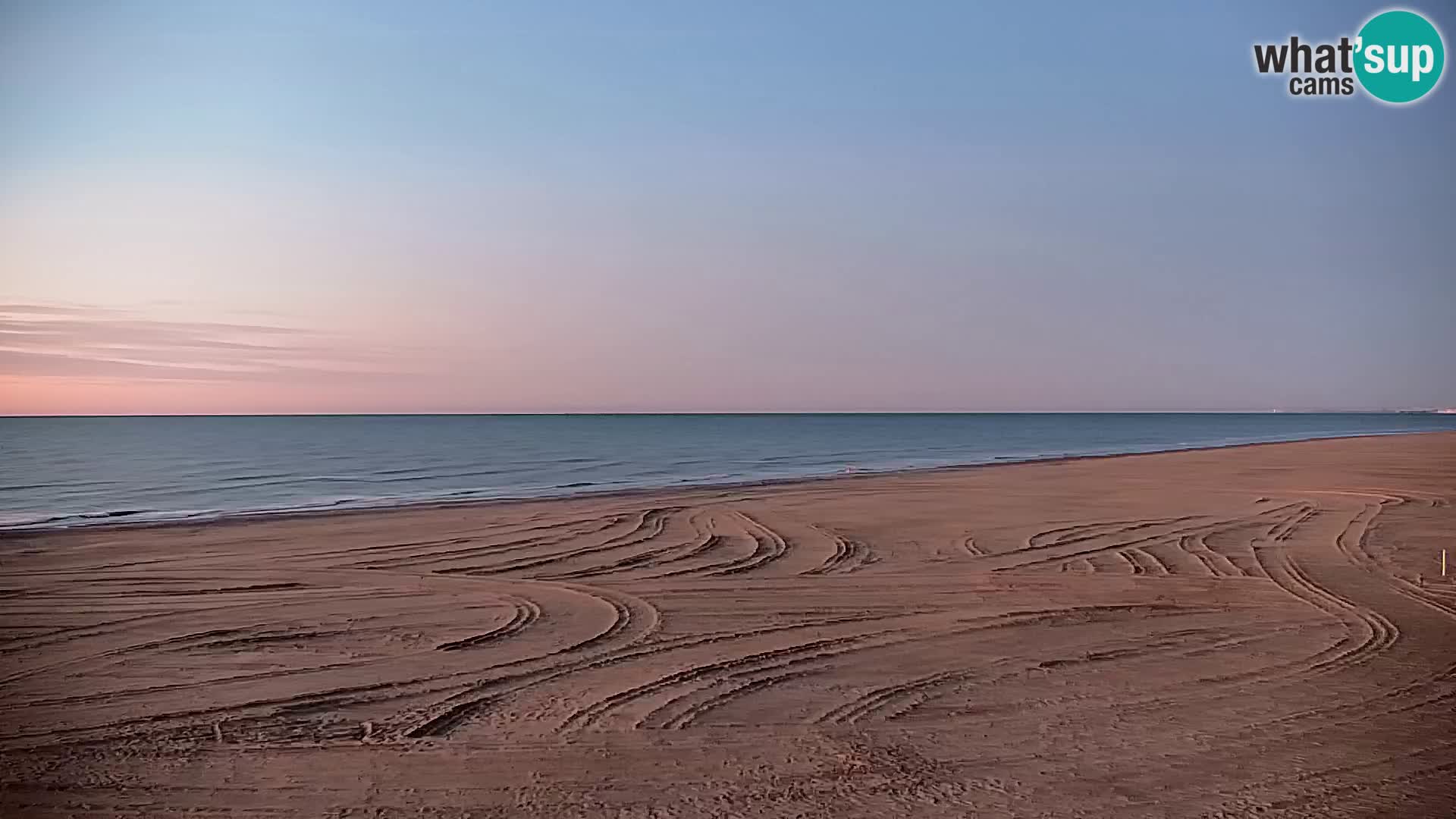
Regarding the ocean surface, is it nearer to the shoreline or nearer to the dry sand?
the shoreline

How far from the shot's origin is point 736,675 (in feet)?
23.1

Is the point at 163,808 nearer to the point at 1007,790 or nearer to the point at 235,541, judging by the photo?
the point at 1007,790

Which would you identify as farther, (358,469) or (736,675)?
(358,469)

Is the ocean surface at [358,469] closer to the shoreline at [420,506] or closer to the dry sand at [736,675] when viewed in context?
the shoreline at [420,506]

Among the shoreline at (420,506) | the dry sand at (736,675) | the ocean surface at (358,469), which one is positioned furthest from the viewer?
the ocean surface at (358,469)

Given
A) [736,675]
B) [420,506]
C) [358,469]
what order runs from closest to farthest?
1. [736,675]
2. [420,506]
3. [358,469]

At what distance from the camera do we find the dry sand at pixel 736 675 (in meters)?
5.00

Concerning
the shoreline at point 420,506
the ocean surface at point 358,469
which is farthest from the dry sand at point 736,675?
the ocean surface at point 358,469

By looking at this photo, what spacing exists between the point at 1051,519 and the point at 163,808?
13.9 metres

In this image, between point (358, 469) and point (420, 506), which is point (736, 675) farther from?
point (358, 469)

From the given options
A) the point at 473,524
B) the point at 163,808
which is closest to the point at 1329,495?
the point at 473,524

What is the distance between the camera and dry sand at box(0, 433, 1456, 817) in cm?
500

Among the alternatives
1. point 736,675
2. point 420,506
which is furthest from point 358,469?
point 736,675

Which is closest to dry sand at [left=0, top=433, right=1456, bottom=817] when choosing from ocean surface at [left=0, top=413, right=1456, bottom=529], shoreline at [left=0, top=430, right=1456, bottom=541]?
shoreline at [left=0, top=430, right=1456, bottom=541]
